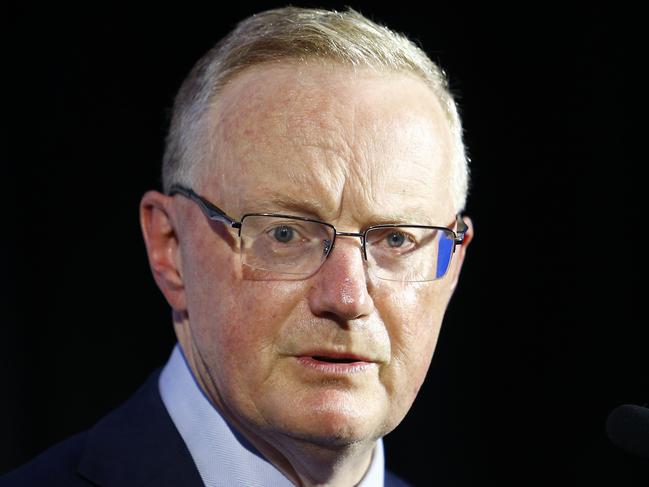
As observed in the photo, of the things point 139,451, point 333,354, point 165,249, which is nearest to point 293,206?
point 333,354

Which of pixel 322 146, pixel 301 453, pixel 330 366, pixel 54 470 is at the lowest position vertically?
pixel 54 470

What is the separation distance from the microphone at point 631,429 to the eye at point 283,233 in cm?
75

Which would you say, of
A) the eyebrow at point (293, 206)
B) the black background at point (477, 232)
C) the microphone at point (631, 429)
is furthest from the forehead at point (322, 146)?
the black background at point (477, 232)

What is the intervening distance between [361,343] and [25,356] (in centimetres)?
167

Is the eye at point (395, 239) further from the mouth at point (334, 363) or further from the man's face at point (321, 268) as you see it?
the mouth at point (334, 363)

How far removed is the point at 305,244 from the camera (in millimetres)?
1835

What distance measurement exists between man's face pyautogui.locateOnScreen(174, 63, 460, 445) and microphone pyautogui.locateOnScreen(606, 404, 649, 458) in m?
0.55

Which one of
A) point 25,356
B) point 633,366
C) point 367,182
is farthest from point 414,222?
point 25,356

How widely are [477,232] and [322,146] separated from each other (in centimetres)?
159

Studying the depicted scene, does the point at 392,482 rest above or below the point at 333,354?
below

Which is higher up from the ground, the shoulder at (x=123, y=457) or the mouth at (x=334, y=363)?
the mouth at (x=334, y=363)

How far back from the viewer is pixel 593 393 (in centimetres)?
309

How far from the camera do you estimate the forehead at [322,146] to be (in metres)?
1.82

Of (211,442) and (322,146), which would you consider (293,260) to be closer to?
(322,146)
